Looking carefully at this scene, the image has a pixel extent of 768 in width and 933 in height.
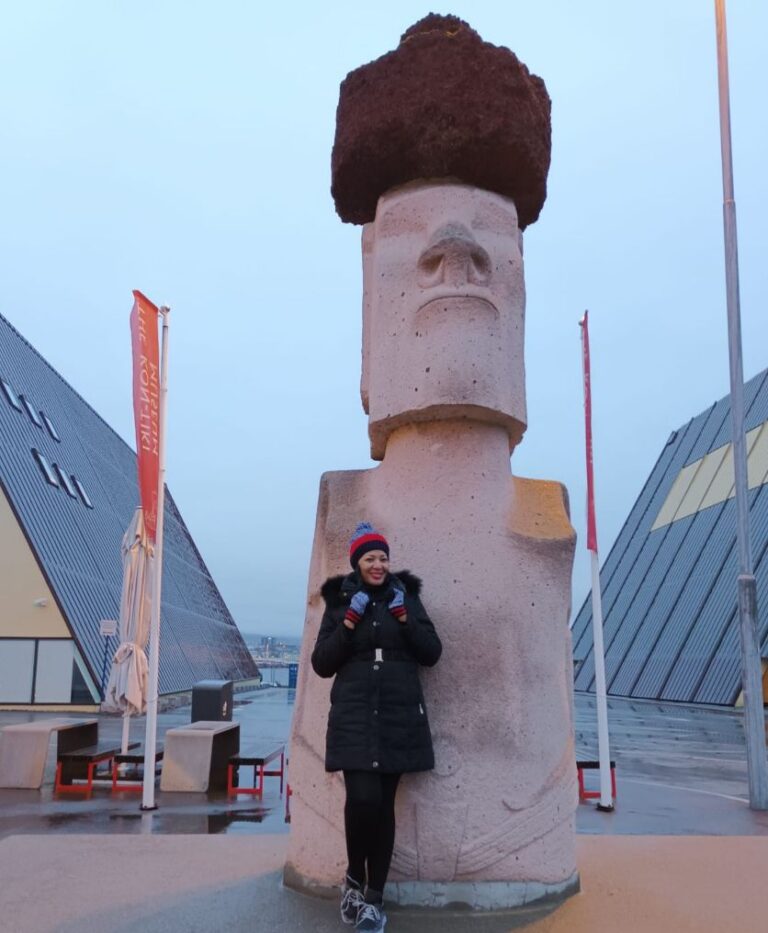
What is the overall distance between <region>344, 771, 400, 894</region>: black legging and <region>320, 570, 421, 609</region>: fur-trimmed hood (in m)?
0.77

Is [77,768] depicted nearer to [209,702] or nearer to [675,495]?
[209,702]

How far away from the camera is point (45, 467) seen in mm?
25953

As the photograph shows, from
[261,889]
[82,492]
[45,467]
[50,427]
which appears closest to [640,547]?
[82,492]

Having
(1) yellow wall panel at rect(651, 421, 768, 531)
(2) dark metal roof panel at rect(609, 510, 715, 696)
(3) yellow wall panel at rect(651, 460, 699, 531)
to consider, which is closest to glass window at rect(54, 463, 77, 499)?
(2) dark metal roof panel at rect(609, 510, 715, 696)

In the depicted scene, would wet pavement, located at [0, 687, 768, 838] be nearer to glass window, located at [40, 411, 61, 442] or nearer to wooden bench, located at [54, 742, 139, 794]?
wooden bench, located at [54, 742, 139, 794]

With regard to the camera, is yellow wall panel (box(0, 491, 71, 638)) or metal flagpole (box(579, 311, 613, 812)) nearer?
metal flagpole (box(579, 311, 613, 812))

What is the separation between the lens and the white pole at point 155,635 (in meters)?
9.28

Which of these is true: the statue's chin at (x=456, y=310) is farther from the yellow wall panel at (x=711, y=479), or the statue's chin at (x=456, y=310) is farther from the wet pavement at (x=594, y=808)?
the yellow wall panel at (x=711, y=479)

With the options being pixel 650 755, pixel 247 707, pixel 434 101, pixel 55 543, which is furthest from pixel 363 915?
pixel 247 707

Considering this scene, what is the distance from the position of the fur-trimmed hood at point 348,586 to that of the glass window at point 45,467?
2367cm

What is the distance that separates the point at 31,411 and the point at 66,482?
2726 millimetres

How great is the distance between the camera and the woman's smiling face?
404 cm

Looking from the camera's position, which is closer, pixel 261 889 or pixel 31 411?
pixel 261 889

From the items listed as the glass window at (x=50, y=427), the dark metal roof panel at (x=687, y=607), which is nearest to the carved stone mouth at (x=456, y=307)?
the glass window at (x=50, y=427)
